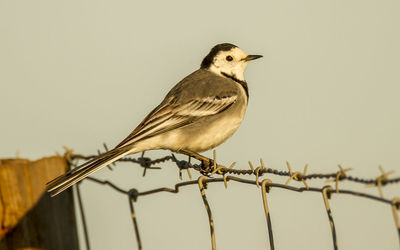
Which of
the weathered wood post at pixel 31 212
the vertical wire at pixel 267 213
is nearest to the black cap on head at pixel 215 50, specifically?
the weathered wood post at pixel 31 212

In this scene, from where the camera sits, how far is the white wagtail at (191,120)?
24.9ft

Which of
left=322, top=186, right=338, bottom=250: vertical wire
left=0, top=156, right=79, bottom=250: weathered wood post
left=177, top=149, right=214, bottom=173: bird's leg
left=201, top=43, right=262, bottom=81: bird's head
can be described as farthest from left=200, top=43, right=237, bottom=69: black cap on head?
left=322, top=186, right=338, bottom=250: vertical wire

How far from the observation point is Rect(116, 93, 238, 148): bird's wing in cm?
787

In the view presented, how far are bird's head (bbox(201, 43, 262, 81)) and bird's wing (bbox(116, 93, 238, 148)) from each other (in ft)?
4.24

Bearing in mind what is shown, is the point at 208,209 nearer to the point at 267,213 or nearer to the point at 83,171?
the point at 267,213

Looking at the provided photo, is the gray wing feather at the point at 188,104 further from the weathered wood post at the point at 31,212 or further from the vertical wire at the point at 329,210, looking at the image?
the vertical wire at the point at 329,210

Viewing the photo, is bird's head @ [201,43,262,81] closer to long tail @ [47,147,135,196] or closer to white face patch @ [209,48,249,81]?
white face patch @ [209,48,249,81]

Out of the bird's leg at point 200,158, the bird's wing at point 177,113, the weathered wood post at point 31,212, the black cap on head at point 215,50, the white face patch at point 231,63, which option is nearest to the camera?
the weathered wood post at point 31,212

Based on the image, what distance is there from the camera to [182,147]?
8102 mm

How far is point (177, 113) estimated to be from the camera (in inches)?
326

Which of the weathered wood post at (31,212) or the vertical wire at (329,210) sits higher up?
the weathered wood post at (31,212)

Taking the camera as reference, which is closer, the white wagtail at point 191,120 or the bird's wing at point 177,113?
the white wagtail at point 191,120

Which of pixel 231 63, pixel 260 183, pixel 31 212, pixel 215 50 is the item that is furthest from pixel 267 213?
pixel 215 50

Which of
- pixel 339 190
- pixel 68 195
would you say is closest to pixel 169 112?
pixel 68 195
